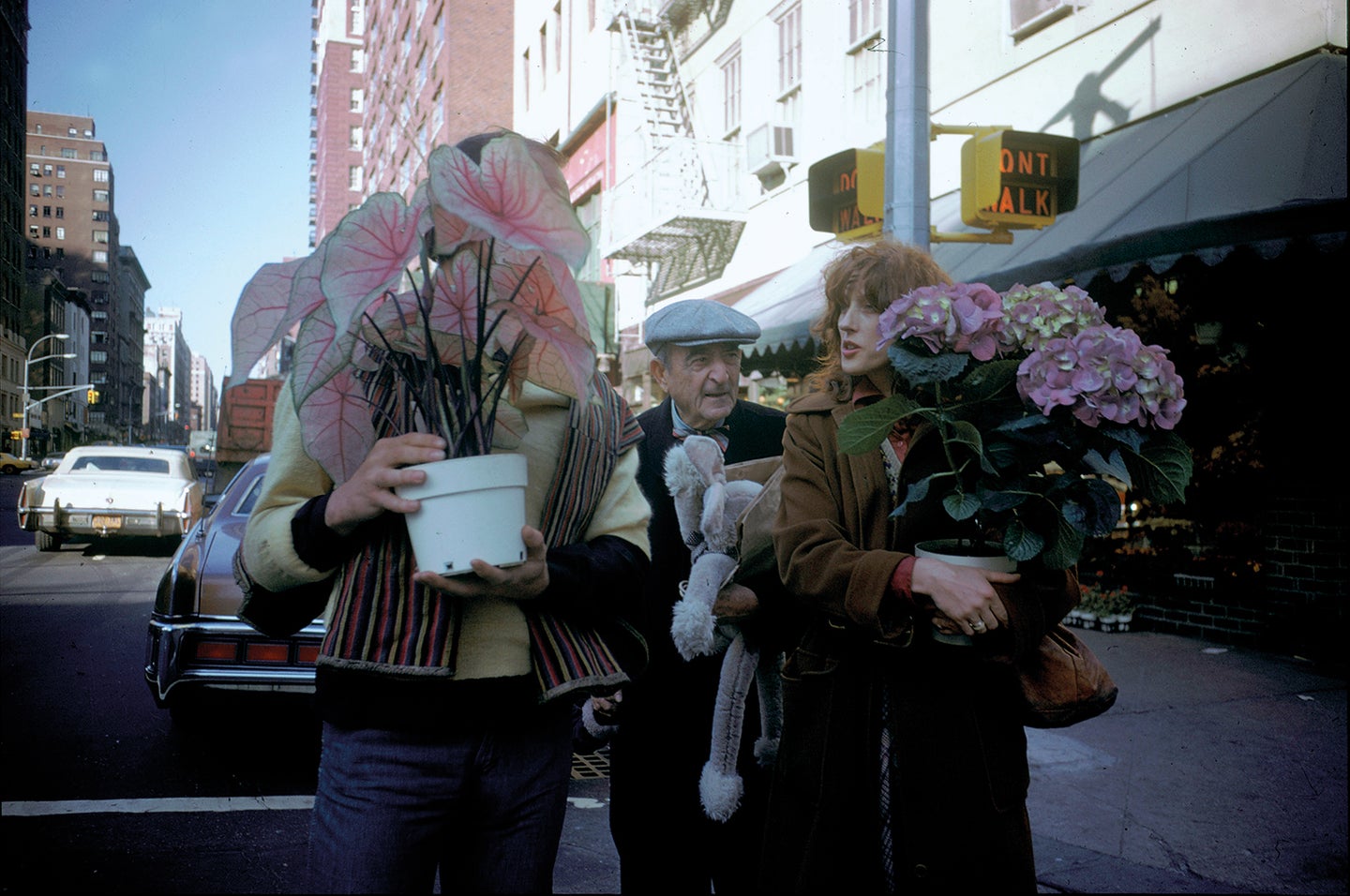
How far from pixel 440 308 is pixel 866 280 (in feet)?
3.49

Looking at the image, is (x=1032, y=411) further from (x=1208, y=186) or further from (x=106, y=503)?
(x=106, y=503)

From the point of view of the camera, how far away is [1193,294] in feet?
26.0

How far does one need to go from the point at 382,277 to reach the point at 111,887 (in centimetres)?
346

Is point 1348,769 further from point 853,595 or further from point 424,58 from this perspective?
point 424,58

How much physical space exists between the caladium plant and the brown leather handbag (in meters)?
1.11

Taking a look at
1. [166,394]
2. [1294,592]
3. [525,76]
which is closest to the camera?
[1294,592]

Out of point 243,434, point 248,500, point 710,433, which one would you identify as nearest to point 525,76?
point 243,434

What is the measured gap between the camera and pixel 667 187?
15.9 metres

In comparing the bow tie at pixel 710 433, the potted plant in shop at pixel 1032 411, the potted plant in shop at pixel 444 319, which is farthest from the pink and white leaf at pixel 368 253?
the bow tie at pixel 710 433

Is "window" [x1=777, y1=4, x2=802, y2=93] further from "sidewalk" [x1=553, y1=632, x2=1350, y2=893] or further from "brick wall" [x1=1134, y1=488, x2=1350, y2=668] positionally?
"sidewalk" [x1=553, y1=632, x2=1350, y2=893]

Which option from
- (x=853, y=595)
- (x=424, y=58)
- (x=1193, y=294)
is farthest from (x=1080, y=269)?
(x=424, y=58)

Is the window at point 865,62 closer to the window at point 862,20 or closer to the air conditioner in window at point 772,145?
the window at point 862,20

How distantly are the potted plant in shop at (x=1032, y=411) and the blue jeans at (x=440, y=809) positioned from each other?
0.86m

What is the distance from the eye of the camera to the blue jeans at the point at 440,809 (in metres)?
1.68
